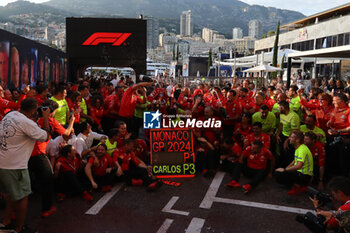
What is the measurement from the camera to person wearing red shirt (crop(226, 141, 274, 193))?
6082 mm

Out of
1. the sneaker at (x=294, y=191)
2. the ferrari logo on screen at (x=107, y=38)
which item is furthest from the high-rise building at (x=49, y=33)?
the sneaker at (x=294, y=191)

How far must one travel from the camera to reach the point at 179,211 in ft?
16.8

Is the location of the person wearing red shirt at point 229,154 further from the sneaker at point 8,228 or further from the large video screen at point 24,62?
the large video screen at point 24,62

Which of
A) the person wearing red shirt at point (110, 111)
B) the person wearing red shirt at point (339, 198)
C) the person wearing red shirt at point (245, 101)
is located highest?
the person wearing red shirt at point (245, 101)

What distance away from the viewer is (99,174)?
6.00 meters

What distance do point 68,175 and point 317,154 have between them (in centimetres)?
492

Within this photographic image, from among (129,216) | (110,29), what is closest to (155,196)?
(129,216)

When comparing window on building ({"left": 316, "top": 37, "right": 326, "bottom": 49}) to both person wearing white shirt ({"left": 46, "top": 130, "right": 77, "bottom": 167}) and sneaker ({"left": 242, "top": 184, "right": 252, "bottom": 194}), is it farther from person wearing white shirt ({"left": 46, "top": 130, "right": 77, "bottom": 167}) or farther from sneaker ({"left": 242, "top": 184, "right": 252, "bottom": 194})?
person wearing white shirt ({"left": 46, "top": 130, "right": 77, "bottom": 167})

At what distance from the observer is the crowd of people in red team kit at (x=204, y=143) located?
5621mm

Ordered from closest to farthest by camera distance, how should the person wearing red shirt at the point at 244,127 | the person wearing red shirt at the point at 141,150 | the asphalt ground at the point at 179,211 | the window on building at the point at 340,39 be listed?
the asphalt ground at the point at 179,211 < the person wearing red shirt at the point at 141,150 < the person wearing red shirt at the point at 244,127 < the window on building at the point at 340,39

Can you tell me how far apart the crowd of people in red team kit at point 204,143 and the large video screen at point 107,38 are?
7863 mm

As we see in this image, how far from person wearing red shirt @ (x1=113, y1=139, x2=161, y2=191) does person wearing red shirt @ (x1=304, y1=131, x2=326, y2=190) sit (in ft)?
10.4

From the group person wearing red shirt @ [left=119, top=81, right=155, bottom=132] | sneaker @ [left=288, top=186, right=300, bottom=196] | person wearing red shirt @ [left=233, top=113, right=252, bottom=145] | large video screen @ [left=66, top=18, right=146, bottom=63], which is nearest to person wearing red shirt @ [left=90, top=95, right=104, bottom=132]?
person wearing red shirt @ [left=119, top=81, right=155, bottom=132]

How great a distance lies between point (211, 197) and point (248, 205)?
692mm
